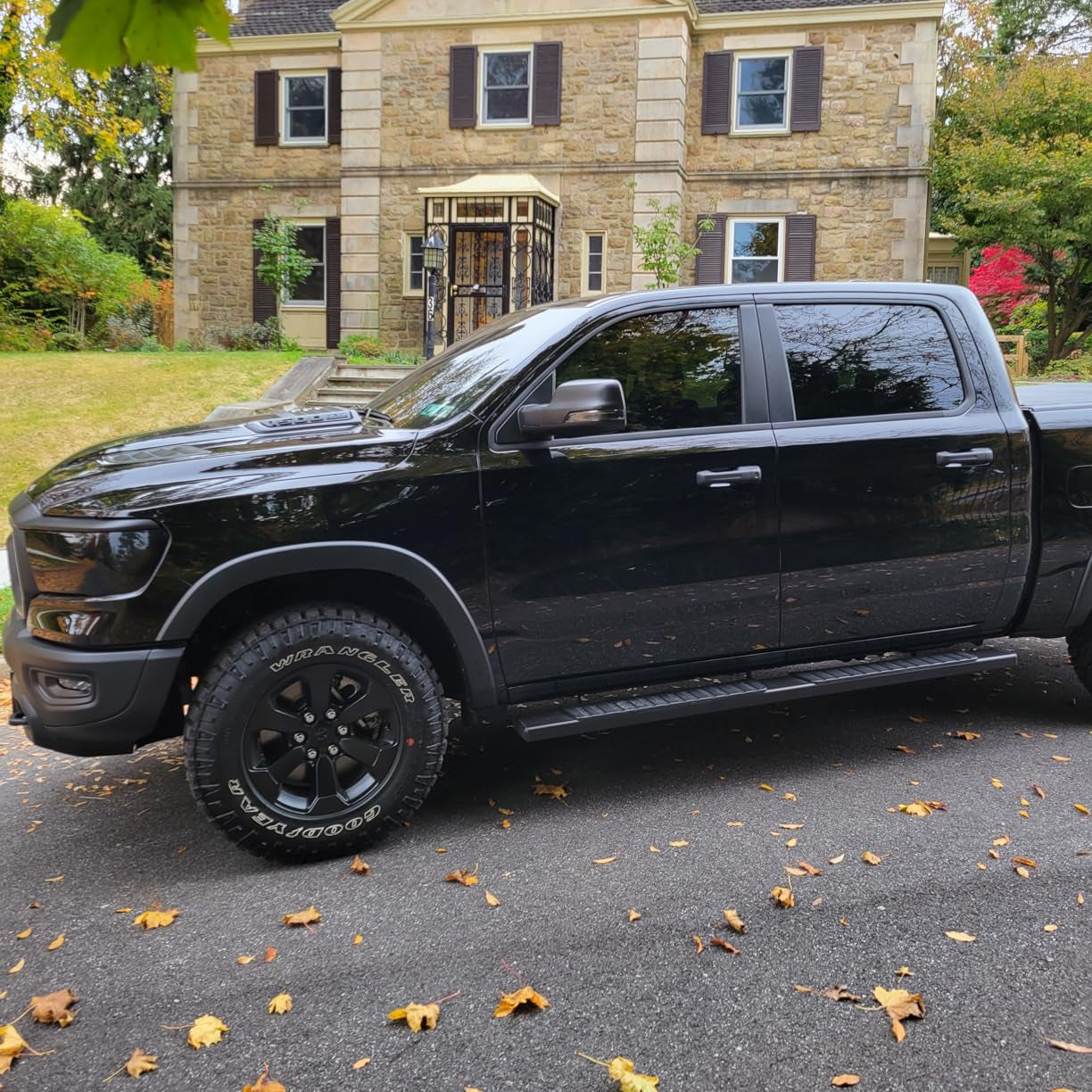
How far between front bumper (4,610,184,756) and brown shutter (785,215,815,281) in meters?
18.1

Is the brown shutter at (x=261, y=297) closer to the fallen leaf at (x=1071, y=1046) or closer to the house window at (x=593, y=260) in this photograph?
the house window at (x=593, y=260)

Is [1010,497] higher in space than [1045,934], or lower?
higher

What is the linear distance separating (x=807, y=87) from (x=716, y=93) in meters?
1.67

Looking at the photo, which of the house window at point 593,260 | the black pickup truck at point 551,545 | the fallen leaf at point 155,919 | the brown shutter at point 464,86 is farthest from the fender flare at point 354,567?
the brown shutter at point 464,86

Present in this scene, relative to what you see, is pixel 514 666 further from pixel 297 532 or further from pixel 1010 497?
pixel 1010 497

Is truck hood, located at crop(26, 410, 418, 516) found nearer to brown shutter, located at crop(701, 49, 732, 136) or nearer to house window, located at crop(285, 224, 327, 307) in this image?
brown shutter, located at crop(701, 49, 732, 136)

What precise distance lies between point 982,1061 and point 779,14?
20.5m

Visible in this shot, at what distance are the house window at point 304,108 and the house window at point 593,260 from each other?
19.8 ft

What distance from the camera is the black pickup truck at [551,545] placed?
3.31 meters

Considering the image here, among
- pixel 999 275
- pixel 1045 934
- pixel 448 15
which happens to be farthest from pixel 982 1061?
pixel 999 275

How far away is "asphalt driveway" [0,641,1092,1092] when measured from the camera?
8.13 feet

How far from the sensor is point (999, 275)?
2342cm

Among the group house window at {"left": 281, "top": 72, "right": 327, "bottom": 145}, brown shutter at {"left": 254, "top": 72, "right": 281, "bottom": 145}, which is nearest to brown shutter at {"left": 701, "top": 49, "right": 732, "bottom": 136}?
house window at {"left": 281, "top": 72, "right": 327, "bottom": 145}

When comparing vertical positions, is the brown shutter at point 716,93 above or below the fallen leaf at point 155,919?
above
